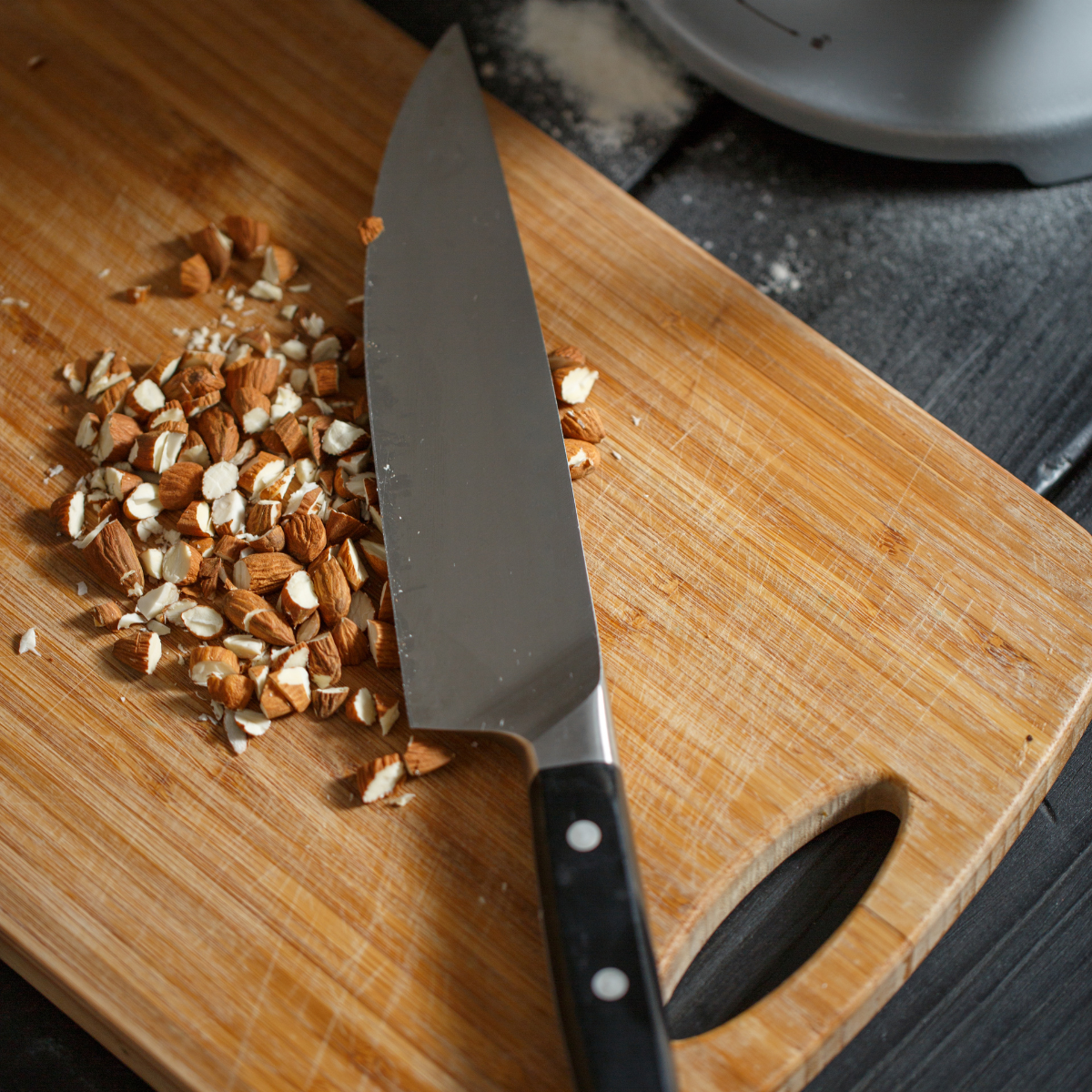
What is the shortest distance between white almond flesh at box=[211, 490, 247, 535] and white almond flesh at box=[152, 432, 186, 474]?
0.18ft

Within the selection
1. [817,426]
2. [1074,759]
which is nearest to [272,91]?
[817,426]

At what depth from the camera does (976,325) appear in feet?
3.01

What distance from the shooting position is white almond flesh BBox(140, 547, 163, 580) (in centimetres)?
73

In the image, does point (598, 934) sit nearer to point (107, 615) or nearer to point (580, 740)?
point (580, 740)

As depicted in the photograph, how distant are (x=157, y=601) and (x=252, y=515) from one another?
10 centimetres

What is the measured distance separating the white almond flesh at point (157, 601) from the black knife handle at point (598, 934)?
323 mm

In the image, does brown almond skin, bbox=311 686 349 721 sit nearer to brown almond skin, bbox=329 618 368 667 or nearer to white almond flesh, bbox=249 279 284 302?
brown almond skin, bbox=329 618 368 667

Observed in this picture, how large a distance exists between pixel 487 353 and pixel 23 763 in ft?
1.51

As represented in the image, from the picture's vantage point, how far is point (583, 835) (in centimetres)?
59

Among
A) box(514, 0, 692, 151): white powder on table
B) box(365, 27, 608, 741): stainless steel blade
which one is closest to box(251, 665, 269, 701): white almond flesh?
box(365, 27, 608, 741): stainless steel blade

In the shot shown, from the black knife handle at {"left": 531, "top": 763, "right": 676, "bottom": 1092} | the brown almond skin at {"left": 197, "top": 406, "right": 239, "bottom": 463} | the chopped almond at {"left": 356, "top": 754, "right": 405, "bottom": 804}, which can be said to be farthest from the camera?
the brown almond skin at {"left": 197, "top": 406, "right": 239, "bottom": 463}

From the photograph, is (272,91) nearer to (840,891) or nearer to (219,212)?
(219,212)

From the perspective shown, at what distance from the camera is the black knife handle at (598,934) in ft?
1.77

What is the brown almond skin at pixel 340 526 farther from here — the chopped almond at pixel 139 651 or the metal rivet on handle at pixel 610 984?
the metal rivet on handle at pixel 610 984
